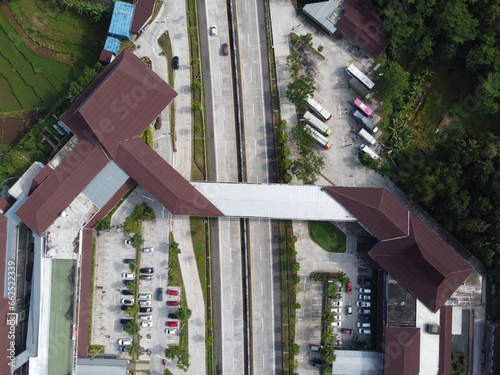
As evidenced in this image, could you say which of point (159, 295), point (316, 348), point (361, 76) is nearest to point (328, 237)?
point (316, 348)

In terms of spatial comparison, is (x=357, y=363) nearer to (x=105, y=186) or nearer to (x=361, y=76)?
(x=361, y=76)

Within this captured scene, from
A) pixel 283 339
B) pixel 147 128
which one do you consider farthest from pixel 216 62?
pixel 283 339

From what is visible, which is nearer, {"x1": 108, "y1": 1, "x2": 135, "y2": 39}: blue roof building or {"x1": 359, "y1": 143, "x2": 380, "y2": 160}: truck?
{"x1": 359, "y1": 143, "x2": 380, "y2": 160}: truck

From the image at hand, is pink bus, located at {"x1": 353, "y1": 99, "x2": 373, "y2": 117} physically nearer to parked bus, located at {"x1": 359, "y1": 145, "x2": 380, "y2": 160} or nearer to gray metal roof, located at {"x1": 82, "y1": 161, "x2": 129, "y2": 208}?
parked bus, located at {"x1": 359, "y1": 145, "x2": 380, "y2": 160}

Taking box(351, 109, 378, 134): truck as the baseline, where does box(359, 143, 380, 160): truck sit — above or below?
below

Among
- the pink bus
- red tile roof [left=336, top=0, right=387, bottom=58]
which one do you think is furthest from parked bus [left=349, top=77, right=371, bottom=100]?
red tile roof [left=336, top=0, right=387, bottom=58]

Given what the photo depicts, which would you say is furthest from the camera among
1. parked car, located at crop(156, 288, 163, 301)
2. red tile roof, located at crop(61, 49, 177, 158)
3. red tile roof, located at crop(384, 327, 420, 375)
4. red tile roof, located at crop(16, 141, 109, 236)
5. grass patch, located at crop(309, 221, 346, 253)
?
parked car, located at crop(156, 288, 163, 301)

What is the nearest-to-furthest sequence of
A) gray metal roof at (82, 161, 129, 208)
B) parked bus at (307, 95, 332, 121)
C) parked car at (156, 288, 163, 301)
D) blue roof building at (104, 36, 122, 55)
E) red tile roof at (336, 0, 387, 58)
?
gray metal roof at (82, 161, 129, 208) → red tile roof at (336, 0, 387, 58) → parked bus at (307, 95, 332, 121) → parked car at (156, 288, 163, 301) → blue roof building at (104, 36, 122, 55)
